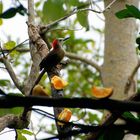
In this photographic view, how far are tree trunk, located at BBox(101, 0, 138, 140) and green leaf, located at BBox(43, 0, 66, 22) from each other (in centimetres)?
53

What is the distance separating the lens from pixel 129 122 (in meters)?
0.37

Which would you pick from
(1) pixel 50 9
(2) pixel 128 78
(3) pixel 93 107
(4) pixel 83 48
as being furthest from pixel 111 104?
(4) pixel 83 48

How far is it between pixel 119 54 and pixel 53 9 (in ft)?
1.96

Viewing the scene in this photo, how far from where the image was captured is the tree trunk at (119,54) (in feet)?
5.99

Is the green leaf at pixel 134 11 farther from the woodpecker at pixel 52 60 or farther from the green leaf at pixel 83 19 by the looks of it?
the green leaf at pixel 83 19

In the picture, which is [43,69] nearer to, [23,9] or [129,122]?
[23,9]

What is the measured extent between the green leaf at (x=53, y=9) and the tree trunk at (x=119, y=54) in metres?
0.53

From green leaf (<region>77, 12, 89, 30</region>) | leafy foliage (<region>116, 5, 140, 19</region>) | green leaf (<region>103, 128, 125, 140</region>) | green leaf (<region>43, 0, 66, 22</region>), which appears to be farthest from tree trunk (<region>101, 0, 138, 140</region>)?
green leaf (<region>103, 128, 125, 140</region>)

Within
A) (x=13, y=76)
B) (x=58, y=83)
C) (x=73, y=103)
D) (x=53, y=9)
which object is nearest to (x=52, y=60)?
(x=58, y=83)

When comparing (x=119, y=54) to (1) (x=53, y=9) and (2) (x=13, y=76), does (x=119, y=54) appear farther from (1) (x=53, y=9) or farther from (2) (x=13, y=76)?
(2) (x=13, y=76)

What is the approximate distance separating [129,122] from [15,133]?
677 mm

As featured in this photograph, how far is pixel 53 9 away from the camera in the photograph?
132cm

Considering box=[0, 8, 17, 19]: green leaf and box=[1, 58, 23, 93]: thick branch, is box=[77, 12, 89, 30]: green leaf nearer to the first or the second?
box=[1, 58, 23, 93]: thick branch

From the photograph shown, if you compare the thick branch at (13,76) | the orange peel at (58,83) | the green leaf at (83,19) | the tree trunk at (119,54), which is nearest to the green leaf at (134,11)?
the orange peel at (58,83)
